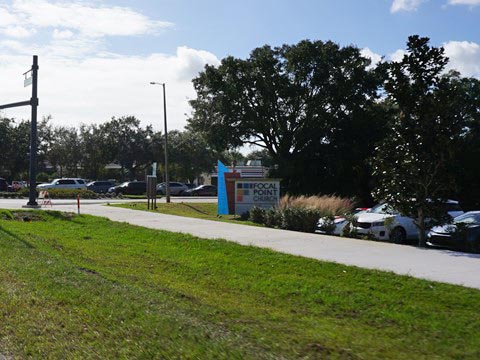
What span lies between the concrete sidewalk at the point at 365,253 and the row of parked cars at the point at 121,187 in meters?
36.3

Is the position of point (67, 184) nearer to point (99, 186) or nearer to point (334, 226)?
point (99, 186)

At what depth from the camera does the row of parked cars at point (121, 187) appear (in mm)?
53094

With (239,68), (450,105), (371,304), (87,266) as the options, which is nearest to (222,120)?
(239,68)

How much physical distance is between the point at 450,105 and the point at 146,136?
221 feet

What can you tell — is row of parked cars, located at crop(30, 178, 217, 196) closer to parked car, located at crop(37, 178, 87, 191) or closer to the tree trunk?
parked car, located at crop(37, 178, 87, 191)

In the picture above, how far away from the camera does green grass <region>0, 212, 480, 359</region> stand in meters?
5.88

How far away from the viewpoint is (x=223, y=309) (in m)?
7.63

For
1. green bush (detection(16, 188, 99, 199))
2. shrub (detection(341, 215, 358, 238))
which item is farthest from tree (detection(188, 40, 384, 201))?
shrub (detection(341, 215, 358, 238))

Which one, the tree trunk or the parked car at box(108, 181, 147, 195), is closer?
the tree trunk

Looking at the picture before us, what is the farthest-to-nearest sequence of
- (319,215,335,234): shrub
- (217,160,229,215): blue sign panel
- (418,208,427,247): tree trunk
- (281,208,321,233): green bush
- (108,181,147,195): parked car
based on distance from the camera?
(108,181,147,195): parked car < (217,160,229,215): blue sign panel < (281,208,321,233): green bush < (319,215,335,234): shrub < (418,208,427,247): tree trunk

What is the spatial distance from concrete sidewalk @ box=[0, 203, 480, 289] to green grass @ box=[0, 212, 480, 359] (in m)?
0.82

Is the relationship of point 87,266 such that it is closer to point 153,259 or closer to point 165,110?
point 153,259

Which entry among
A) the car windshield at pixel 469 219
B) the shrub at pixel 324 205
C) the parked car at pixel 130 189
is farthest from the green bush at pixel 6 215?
the parked car at pixel 130 189

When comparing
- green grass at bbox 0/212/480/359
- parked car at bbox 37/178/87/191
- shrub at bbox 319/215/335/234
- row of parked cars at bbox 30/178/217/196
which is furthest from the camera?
row of parked cars at bbox 30/178/217/196
